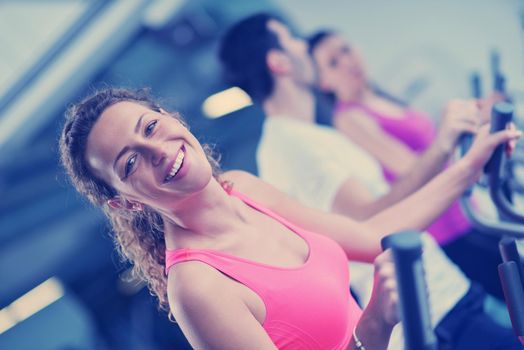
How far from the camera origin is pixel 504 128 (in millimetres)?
1162

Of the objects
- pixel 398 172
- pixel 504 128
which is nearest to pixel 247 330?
pixel 504 128

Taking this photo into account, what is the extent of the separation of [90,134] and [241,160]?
41.1 inches

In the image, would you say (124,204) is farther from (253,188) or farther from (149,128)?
(253,188)

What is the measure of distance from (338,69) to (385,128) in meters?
0.34

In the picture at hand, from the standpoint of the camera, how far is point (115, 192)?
3.24 ft

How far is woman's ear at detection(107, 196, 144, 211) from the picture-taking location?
99cm

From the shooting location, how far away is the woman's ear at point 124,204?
3.24ft

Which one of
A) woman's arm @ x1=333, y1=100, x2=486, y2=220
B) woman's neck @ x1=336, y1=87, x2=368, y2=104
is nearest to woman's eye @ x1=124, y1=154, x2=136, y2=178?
woman's arm @ x1=333, y1=100, x2=486, y2=220

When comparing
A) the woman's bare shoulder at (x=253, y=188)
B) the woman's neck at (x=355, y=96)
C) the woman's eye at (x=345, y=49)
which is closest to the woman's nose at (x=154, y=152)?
the woman's bare shoulder at (x=253, y=188)

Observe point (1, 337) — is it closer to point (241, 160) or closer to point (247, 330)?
point (241, 160)

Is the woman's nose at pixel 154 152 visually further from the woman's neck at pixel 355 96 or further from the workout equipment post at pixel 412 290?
A: the woman's neck at pixel 355 96

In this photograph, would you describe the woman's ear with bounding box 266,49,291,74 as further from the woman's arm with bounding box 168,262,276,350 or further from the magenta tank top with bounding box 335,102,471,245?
the woman's arm with bounding box 168,262,276,350

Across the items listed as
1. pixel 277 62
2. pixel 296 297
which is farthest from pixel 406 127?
pixel 296 297

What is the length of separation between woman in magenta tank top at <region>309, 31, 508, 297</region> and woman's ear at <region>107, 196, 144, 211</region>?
1.07m
